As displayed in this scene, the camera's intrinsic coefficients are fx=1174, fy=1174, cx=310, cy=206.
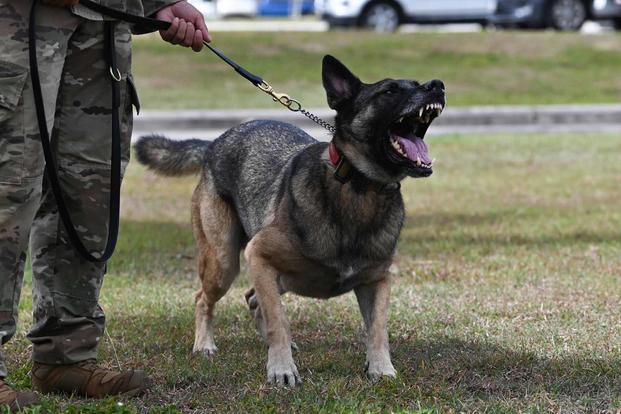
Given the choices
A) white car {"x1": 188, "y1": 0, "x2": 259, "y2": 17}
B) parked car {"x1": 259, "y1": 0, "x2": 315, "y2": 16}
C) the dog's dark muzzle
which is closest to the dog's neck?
the dog's dark muzzle

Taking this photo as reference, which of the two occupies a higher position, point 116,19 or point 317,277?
point 116,19

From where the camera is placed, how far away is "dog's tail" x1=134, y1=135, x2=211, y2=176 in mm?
6551


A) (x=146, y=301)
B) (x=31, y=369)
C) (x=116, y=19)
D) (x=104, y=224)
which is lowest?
(x=146, y=301)

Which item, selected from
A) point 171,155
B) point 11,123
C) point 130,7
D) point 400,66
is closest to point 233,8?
point 400,66

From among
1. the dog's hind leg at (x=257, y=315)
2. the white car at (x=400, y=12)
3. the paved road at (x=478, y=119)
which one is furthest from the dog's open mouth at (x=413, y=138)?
the white car at (x=400, y=12)

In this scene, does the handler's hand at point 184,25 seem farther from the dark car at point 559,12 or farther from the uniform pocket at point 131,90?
the dark car at point 559,12

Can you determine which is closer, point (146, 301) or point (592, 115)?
point (146, 301)

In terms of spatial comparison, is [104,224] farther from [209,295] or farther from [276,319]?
[209,295]

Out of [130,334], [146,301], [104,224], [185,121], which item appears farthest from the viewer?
[185,121]

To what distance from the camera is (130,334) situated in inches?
239

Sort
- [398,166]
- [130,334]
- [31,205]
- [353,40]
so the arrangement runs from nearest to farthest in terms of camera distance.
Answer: [31,205], [398,166], [130,334], [353,40]

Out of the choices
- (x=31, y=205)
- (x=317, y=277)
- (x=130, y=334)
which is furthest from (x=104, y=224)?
(x=130, y=334)

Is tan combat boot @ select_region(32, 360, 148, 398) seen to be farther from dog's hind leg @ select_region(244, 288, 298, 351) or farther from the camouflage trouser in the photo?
dog's hind leg @ select_region(244, 288, 298, 351)

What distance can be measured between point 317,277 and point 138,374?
99 cm
